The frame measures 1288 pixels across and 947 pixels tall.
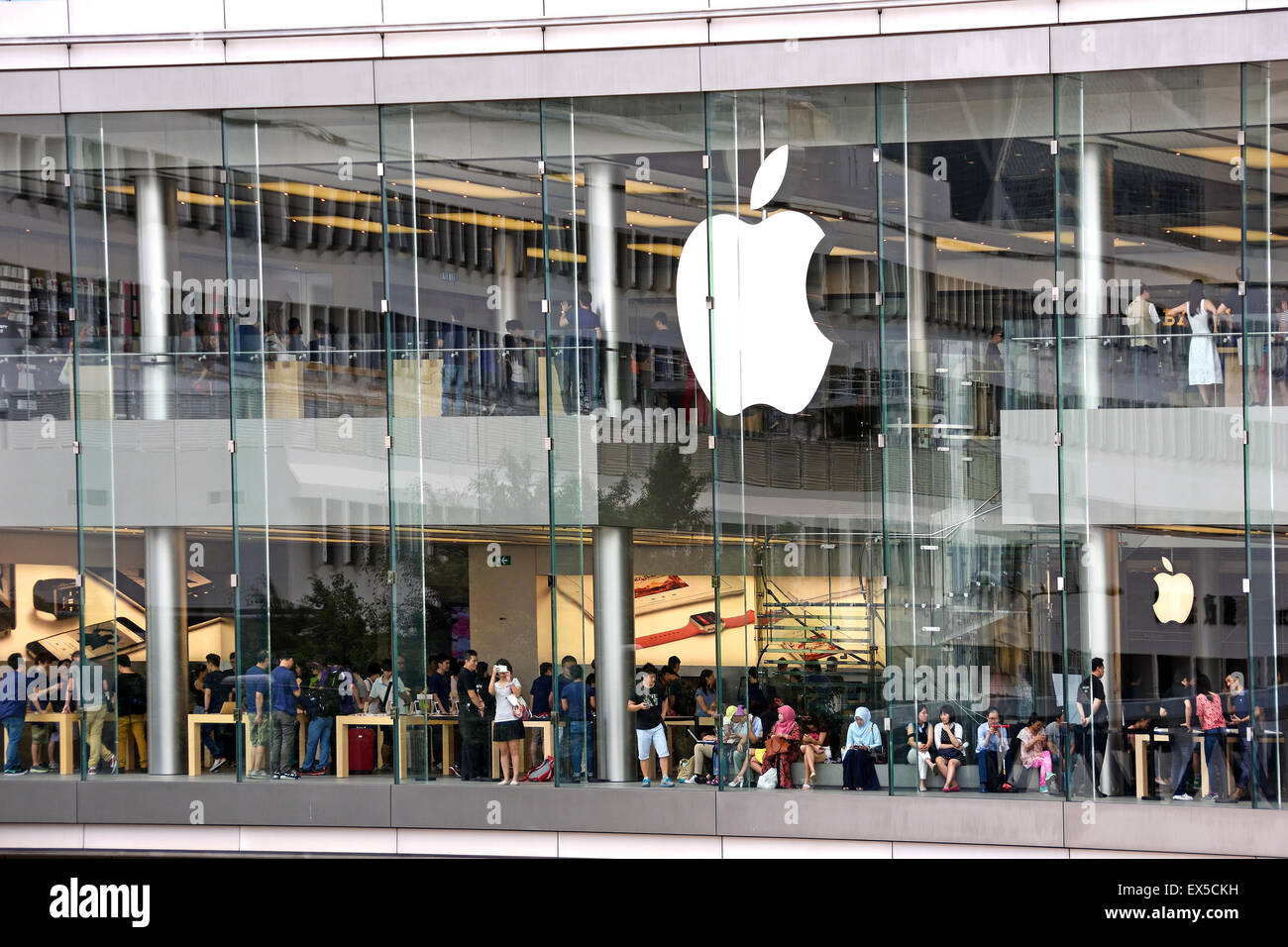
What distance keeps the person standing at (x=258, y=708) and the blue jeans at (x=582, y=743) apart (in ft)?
10.8

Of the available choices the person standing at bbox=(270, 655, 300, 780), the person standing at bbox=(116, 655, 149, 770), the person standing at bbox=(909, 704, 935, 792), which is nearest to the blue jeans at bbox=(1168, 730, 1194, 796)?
the person standing at bbox=(909, 704, 935, 792)

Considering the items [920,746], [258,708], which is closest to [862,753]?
[920,746]

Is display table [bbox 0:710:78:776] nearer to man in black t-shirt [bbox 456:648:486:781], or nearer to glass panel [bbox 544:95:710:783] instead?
man in black t-shirt [bbox 456:648:486:781]

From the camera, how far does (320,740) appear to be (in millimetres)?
14828

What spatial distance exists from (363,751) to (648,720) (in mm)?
3108

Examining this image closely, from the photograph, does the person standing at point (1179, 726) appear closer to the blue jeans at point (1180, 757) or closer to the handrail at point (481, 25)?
the blue jeans at point (1180, 757)

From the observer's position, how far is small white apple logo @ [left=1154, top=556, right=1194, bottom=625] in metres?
13.4

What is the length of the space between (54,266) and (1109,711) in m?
12.1

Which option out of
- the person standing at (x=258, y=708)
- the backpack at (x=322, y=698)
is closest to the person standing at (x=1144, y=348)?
the backpack at (x=322, y=698)

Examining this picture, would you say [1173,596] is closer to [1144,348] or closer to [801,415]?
[1144,348]

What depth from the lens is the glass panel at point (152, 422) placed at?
49.4 ft

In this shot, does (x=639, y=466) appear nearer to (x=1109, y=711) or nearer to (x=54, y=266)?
(x=1109, y=711)

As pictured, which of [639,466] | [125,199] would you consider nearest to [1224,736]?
[639,466]

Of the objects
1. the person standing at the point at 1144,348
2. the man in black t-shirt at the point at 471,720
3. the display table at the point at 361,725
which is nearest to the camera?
the person standing at the point at 1144,348
